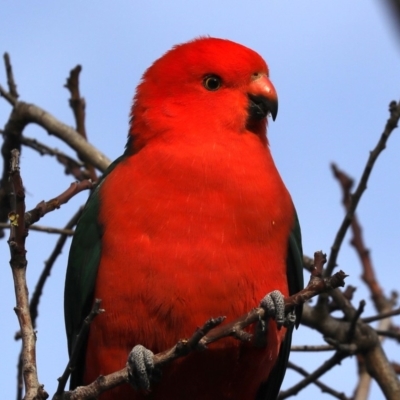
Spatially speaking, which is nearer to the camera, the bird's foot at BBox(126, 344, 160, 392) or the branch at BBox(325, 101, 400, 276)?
the bird's foot at BBox(126, 344, 160, 392)

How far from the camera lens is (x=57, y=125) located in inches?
220

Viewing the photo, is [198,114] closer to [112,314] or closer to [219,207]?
[219,207]

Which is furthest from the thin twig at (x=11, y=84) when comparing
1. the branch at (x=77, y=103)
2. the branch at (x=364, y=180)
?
the branch at (x=364, y=180)

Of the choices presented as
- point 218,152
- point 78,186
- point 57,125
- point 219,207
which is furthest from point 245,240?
point 57,125

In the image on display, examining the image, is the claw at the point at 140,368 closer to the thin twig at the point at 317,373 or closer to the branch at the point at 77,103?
the thin twig at the point at 317,373

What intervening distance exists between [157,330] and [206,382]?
1.38 ft

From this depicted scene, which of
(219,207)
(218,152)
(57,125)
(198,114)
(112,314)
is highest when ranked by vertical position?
(57,125)

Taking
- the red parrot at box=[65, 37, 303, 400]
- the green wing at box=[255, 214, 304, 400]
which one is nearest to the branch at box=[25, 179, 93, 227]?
the red parrot at box=[65, 37, 303, 400]

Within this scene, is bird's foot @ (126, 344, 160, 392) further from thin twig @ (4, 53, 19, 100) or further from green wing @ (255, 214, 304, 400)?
thin twig @ (4, 53, 19, 100)

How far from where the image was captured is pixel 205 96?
4.50m

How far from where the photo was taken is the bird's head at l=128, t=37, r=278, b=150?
4367 mm

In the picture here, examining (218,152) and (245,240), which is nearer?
(245,240)

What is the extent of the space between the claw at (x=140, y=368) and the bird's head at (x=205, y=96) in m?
1.22

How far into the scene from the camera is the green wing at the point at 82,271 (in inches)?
163
